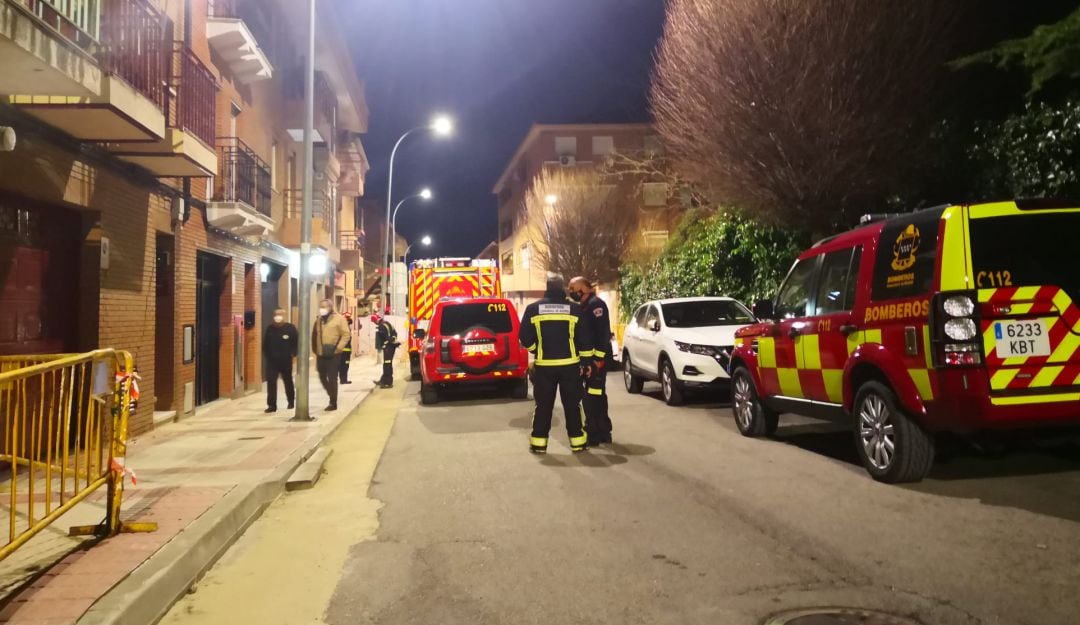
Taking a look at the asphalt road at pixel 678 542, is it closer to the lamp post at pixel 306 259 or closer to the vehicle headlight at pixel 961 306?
the vehicle headlight at pixel 961 306

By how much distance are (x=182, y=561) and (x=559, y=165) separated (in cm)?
Result: 4675

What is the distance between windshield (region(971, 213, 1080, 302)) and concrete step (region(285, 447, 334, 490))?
5.76m

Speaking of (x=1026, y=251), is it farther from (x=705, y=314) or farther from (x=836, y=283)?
(x=705, y=314)

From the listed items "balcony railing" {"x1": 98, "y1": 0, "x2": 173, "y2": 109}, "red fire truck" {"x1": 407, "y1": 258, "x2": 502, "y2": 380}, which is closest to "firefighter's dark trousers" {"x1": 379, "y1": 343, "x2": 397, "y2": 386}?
"red fire truck" {"x1": 407, "y1": 258, "x2": 502, "y2": 380}

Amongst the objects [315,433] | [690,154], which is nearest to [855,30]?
[690,154]

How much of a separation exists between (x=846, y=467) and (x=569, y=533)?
3078 mm

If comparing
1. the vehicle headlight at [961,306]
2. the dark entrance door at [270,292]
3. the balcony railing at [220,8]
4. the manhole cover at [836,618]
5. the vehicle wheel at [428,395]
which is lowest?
the manhole cover at [836,618]

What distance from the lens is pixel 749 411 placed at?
29.0 ft

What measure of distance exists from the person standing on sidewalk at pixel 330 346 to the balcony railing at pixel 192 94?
331 cm

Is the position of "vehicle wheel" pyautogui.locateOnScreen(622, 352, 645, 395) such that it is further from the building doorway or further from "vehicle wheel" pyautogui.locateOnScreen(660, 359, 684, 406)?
the building doorway

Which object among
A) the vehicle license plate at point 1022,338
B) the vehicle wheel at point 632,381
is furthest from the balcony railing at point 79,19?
the vehicle wheel at point 632,381

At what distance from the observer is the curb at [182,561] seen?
387 centimetres

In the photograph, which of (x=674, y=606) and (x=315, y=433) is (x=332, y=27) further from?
(x=674, y=606)

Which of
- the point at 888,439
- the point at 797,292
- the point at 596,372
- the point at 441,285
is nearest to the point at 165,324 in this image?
the point at 596,372
